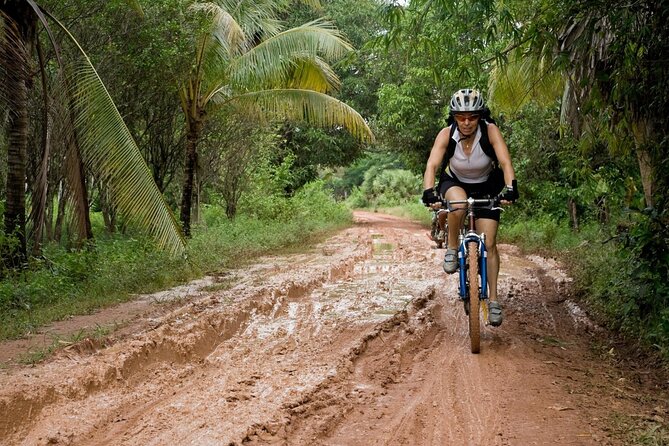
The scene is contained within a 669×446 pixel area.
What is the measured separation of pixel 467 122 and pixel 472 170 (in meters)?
0.42

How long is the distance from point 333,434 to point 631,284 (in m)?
3.69

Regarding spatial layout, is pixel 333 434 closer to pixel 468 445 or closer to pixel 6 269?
pixel 468 445

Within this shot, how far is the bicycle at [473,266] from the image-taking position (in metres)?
5.46

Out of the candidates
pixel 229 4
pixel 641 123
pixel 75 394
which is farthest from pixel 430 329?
pixel 229 4

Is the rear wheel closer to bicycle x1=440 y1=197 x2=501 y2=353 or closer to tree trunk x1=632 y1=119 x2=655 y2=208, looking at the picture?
bicycle x1=440 y1=197 x2=501 y2=353

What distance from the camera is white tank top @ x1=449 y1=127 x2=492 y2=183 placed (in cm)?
580

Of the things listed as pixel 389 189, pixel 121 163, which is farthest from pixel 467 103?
pixel 389 189

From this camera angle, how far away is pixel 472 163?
5816mm

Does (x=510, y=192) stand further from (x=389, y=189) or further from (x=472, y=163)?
(x=389, y=189)

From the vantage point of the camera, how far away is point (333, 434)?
3715mm

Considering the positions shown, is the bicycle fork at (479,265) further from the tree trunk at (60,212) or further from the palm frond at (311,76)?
the palm frond at (311,76)

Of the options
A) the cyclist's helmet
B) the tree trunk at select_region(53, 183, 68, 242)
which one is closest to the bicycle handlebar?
the cyclist's helmet

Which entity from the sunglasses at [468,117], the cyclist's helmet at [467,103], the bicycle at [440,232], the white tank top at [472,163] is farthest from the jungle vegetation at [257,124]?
the bicycle at [440,232]

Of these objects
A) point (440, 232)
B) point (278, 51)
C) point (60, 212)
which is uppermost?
point (278, 51)
